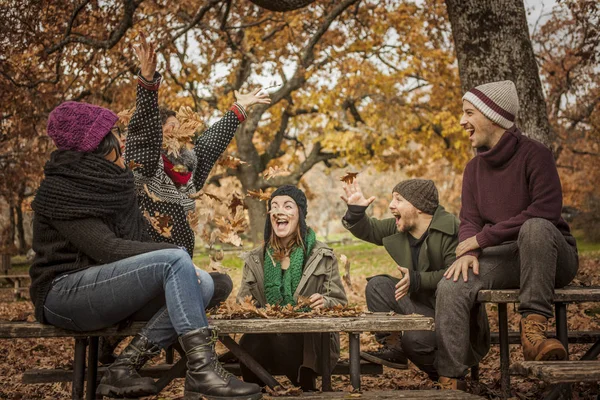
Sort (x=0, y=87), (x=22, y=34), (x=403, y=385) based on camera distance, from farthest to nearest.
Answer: (x=0, y=87), (x=22, y=34), (x=403, y=385)

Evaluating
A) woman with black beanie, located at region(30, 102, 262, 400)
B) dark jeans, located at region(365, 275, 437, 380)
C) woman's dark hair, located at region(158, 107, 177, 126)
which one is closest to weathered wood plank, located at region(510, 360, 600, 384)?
dark jeans, located at region(365, 275, 437, 380)

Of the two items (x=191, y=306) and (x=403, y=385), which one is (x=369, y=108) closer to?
(x=403, y=385)

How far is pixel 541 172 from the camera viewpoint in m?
4.09

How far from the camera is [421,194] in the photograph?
469 cm

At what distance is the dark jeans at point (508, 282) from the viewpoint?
372 cm

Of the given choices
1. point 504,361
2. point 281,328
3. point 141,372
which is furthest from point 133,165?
point 504,361

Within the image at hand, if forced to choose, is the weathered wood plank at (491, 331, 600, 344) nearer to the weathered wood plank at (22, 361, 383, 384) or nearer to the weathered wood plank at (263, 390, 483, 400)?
the weathered wood plank at (22, 361, 383, 384)

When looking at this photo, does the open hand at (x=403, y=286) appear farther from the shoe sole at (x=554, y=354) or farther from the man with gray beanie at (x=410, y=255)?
the shoe sole at (x=554, y=354)

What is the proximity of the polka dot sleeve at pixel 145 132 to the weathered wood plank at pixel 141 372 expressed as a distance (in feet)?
4.52

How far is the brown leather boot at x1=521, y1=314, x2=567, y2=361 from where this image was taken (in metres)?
3.44

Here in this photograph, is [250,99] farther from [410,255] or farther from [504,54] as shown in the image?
[504,54]

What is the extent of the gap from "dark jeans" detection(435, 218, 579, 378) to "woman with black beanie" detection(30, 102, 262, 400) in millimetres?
1413

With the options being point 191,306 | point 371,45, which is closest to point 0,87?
point 191,306

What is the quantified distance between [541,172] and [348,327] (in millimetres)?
1645
